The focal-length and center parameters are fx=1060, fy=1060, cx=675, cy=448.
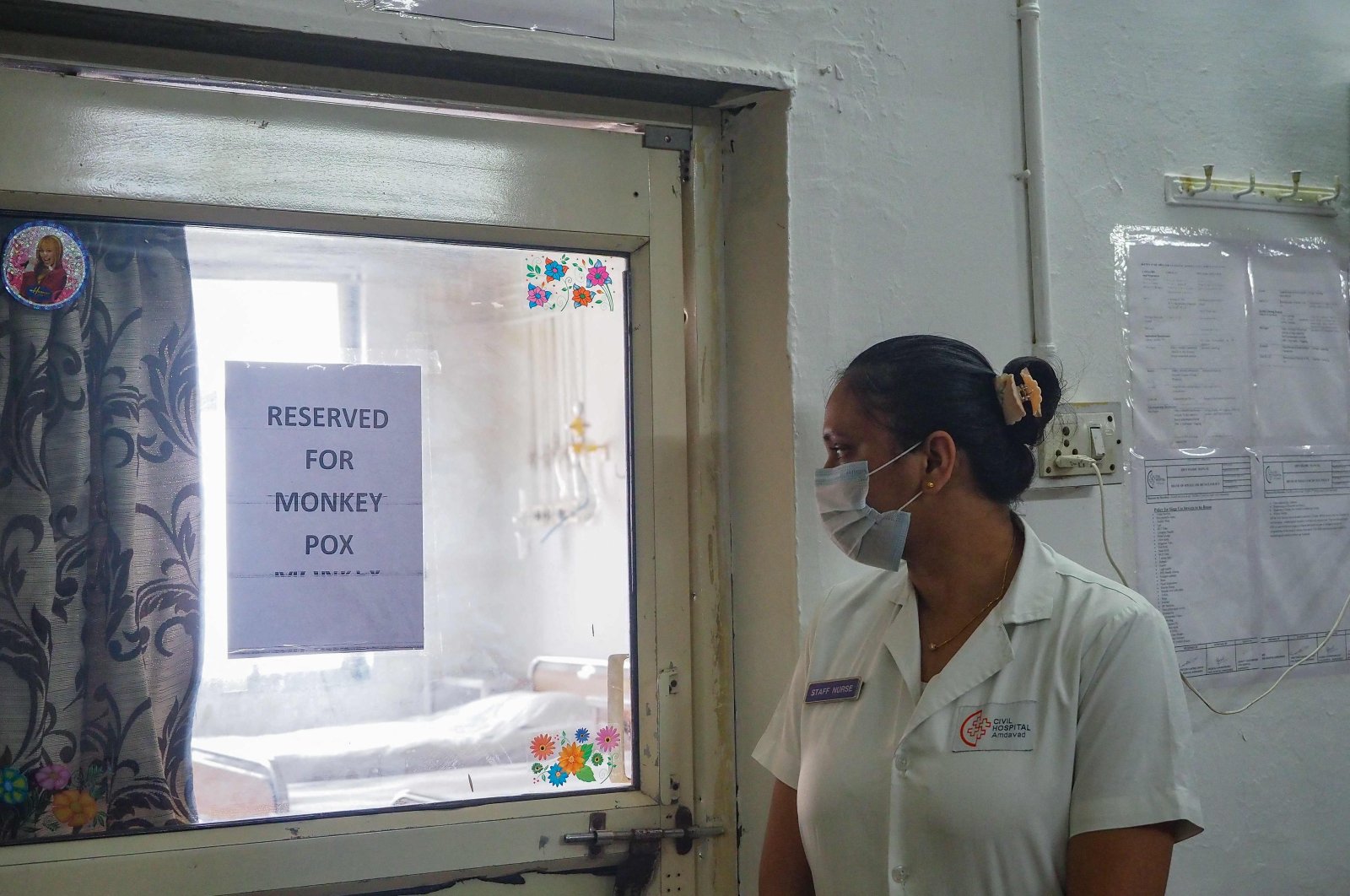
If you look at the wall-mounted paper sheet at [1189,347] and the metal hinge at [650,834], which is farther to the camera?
the wall-mounted paper sheet at [1189,347]

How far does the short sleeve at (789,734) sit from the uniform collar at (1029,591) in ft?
0.95

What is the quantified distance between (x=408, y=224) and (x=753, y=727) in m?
0.92

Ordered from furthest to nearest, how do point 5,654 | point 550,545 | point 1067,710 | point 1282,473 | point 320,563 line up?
point 1282,473
point 550,545
point 320,563
point 5,654
point 1067,710

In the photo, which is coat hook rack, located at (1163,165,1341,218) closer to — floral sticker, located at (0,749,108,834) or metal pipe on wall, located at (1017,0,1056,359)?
metal pipe on wall, located at (1017,0,1056,359)

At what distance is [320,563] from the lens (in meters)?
1.51

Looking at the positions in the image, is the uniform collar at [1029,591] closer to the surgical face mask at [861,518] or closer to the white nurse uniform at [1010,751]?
the white nurse uniform at [1010,751]

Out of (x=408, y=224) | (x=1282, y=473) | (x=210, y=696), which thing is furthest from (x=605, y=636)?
(x=1282, y=473)

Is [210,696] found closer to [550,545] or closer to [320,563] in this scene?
[320,563]

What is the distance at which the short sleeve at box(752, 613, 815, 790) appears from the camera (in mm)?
1411

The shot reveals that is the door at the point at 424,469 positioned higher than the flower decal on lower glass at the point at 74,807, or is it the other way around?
the door at the point at 424,469

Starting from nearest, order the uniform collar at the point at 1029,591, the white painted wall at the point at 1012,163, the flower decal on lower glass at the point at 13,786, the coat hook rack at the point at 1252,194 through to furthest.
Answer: the uniform collar at the point at 1029,591 → the flower decal on lower glass at the point at 13,786 → the white painted wall at the point at 1012,163 → the coat hook rack at the point at 1252,194

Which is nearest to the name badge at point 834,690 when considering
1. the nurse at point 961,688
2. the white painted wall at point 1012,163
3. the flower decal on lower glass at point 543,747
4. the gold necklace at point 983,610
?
the nurse at point 961,688

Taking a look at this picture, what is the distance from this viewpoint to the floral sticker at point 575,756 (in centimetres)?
161

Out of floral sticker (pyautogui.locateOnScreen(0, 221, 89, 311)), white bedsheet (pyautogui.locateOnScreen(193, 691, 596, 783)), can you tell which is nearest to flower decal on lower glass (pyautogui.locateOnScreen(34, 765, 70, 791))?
white bedsheet (pyautogui.locateOnScreen(193, 691, 596, 783))
